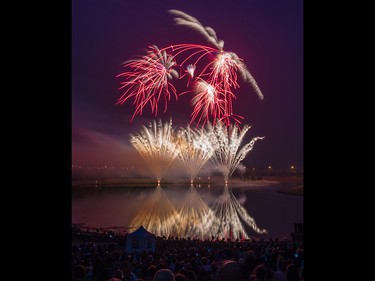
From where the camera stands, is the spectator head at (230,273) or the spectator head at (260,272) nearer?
the spectator head at (230,273)

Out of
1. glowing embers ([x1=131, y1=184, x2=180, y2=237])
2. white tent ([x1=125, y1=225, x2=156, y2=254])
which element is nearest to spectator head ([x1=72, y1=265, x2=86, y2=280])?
white tent ([x1=125, y1=225, x2=156, y2=254])

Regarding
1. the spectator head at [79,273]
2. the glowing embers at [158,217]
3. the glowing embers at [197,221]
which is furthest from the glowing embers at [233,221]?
the spectator head at [79,273]

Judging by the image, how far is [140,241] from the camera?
11.0m

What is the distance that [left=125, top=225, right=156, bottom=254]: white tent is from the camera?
1094 cm

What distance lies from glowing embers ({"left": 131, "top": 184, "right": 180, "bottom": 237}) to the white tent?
13.5 metres

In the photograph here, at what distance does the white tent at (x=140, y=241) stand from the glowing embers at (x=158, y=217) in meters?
13.5

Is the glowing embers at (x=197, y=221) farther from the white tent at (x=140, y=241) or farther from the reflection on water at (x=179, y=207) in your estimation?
the white tent at (x=140, y=241)

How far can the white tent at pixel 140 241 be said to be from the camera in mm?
10938

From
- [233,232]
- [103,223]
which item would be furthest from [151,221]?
[233,232]
